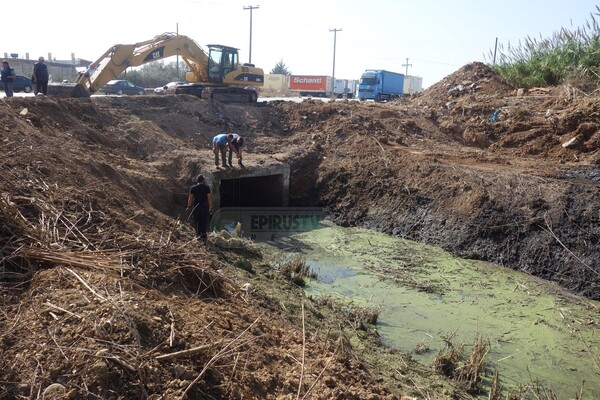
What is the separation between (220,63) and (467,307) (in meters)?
14.1

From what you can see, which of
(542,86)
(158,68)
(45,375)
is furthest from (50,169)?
(158,68)

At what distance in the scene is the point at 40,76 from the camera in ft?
50.6

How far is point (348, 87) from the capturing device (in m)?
59.8

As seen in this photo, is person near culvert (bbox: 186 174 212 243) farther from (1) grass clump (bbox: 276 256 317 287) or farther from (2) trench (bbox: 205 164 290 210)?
(2) trench (bbox: 205 164 290 210)

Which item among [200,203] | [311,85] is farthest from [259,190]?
[311,85]

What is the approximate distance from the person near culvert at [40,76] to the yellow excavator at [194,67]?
3.52 feet

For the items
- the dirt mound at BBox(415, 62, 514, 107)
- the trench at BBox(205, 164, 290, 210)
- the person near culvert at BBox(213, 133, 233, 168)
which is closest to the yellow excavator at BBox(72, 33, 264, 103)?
the trench at BBox(205, 164, 290, 210)

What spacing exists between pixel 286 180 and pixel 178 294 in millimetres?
9821

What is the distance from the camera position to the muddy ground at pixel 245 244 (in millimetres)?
4277

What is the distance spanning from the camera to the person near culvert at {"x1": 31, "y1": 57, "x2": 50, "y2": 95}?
15.2m

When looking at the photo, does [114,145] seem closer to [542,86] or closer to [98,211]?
[98,211]

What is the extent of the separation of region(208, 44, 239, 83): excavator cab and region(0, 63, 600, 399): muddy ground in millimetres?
1599

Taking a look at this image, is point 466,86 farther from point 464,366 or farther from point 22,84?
point 22,84

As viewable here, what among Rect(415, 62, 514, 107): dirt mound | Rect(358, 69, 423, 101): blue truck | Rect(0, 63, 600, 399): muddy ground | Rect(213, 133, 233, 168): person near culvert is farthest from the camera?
Rect(358, 69, 423, 101): blue truck
